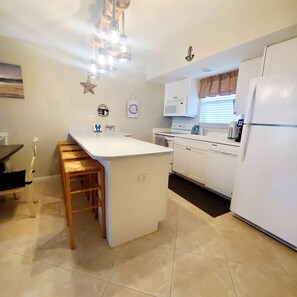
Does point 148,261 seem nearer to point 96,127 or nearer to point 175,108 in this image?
point 96,127

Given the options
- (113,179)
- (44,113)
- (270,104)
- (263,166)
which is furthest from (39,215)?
(270,104)

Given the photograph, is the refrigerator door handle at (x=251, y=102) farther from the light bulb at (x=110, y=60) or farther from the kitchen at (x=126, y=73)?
the light bulb at (x=110, y=60)

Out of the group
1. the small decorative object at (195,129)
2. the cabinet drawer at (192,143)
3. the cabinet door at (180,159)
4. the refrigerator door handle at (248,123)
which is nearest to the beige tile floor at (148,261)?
the refrigerator door handle at (248,123)

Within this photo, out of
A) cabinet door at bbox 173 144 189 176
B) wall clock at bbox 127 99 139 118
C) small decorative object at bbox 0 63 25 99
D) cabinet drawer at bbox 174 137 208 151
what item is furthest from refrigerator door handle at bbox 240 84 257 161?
small decorative object at bbox 0 63 25 99

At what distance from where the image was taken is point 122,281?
3.99 feet

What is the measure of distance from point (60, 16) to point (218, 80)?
8.48ft

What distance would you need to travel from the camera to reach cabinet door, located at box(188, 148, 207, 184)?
2803 millimetres

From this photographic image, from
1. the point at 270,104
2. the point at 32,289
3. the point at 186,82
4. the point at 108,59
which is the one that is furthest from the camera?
the point at 186,82

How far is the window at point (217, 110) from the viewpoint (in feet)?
9.96

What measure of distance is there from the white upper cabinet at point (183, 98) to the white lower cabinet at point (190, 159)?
682 millimetres

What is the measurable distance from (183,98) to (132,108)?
1.12 m

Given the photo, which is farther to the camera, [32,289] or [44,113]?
[44,113]

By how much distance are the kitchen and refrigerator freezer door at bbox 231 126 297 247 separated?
0.21 meters

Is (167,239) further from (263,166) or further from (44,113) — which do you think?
(44,113)
